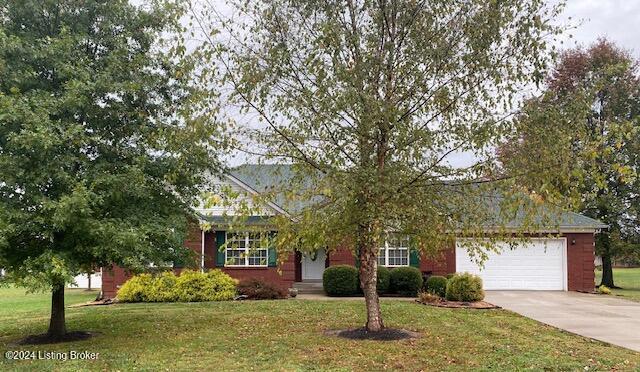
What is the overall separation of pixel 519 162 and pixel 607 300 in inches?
493

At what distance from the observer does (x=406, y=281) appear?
19547 mm

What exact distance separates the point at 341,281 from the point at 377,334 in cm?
867

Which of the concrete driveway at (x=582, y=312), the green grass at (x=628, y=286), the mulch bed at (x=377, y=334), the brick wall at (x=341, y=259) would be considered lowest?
the green grass at (x=628, y=286)

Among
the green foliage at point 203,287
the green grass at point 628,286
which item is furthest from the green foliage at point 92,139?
the green grass at point 628,286

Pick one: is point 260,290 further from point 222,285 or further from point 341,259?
point 341,259

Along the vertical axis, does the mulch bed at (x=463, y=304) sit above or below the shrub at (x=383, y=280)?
below

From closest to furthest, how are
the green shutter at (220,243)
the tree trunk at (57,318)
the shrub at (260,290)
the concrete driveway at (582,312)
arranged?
the tree trunk at (57,318), the concrete driveway at (582,312), the shrub at (260,290), the green shutter at (220,243)

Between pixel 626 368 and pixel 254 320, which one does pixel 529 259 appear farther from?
pixel 626 368

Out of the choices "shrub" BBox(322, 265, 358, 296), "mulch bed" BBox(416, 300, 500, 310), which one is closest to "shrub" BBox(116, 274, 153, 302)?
"shrub" BBox(322, 265, 358, 296)

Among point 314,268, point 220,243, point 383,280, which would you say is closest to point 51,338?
point 220,243

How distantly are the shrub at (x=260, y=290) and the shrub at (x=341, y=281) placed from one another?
1.62 m

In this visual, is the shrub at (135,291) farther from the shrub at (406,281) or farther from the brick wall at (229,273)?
Result: the shrub at (406,281)

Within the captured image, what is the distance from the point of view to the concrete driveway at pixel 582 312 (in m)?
11.7

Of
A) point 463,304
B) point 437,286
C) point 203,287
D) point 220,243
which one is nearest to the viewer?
point 463,304
